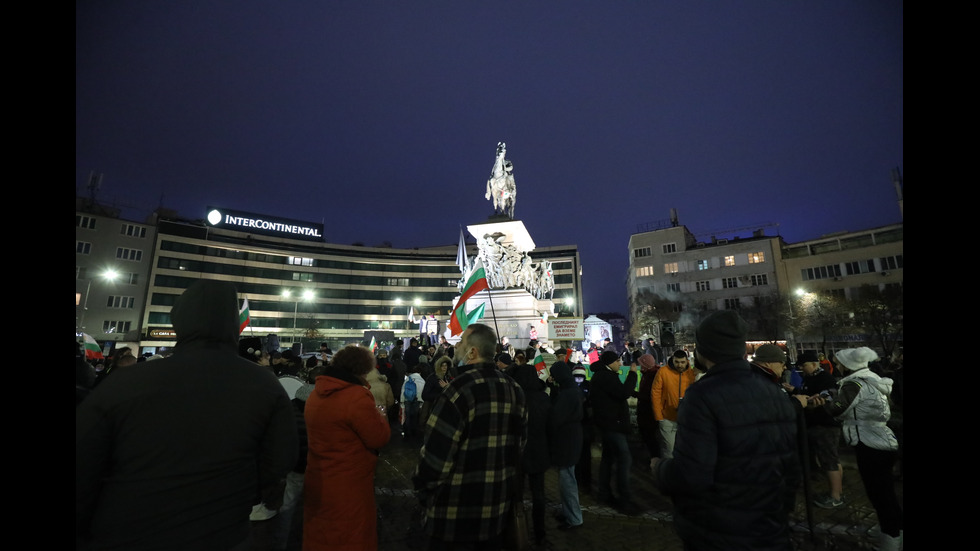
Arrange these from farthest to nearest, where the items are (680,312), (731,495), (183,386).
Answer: (680,312) → (731,495) → (183,386)

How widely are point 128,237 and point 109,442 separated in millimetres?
75387

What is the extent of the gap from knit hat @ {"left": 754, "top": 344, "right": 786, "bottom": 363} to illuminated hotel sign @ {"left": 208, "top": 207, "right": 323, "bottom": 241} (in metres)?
83.2

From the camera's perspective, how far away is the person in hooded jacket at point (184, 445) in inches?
72.2

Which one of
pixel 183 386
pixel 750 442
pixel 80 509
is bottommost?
pixel 80 509

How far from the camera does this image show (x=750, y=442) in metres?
2.43

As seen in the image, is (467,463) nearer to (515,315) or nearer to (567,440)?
(567,440)

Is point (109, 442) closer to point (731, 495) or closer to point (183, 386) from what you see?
point (183, 386)

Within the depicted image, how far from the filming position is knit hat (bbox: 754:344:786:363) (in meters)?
4.87

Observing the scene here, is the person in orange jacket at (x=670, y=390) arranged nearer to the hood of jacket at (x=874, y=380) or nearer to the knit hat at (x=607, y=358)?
the knit hat at (x=607, y=358)

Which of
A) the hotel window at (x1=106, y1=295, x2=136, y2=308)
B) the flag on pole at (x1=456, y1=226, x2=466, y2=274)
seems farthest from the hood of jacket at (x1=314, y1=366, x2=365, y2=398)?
the hotel window at (x1=106, y1=295, x2=136, y2=308)

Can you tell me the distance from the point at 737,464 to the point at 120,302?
75909 mm

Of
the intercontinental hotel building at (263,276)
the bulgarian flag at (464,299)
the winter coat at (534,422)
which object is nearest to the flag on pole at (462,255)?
the bulgarian flag at (464,299)

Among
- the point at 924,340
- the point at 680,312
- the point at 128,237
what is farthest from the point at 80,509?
the point at 128,237

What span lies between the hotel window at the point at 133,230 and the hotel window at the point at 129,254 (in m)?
2.28
